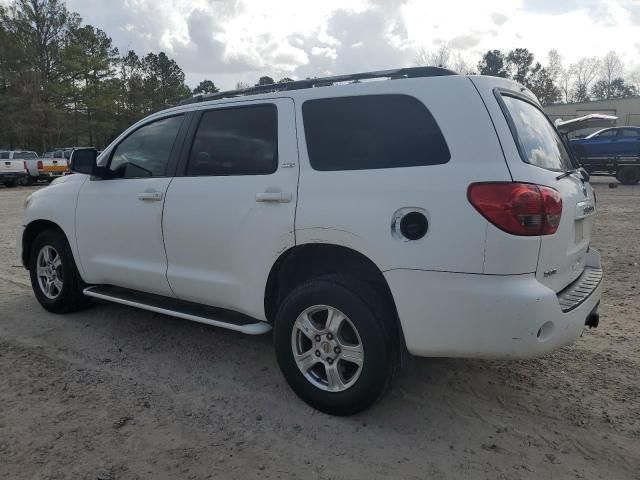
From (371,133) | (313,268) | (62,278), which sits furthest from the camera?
(62,278)

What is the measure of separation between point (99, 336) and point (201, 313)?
1299 millimetres

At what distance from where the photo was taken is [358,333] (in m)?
2.99

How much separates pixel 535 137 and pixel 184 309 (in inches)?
105

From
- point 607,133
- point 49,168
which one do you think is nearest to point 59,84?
point 49,168

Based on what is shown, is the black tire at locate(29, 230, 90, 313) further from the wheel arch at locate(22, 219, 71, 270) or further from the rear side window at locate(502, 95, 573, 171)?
the rear side window at locate(502, 95, 573, 171)

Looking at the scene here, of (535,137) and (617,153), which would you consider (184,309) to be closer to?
(535,137)

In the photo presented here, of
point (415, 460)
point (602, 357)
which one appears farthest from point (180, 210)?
point (602, 357)

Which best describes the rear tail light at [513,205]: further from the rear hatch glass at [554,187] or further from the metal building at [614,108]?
the metal building at [614,108]

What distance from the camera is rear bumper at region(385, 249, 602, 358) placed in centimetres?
264

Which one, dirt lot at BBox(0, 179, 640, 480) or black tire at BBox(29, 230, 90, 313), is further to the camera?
black tire at BBox(29, 230, 90, 313)

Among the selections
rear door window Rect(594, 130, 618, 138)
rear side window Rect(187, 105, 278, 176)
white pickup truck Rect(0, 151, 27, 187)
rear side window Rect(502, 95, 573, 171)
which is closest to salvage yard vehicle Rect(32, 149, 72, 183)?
white pickup truck Rect(0, 151, 27, 187)

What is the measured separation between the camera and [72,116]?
1759 inches

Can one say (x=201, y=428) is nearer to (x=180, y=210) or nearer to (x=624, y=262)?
(x=180, y=210)

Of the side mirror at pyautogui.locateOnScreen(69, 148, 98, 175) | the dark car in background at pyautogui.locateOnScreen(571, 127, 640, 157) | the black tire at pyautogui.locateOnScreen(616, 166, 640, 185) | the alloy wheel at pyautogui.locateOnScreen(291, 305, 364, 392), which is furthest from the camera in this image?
the black tire at pyautogui.locateOnScreen(616, 166, 640, 185)
